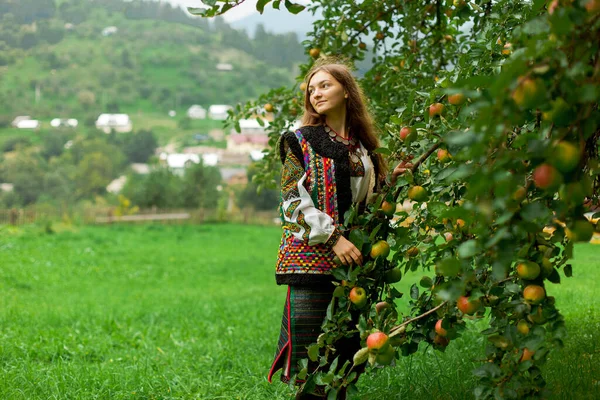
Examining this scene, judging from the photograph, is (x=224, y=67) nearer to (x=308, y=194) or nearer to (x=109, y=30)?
(x=109, y=30)

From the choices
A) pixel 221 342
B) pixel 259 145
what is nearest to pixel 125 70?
pixel 259 145

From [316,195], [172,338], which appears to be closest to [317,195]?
[316,195]

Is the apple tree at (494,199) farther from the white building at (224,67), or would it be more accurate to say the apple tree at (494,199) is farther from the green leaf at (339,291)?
the white building at (224,67)

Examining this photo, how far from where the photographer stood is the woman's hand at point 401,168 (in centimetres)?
208

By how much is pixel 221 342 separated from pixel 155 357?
2.25ft

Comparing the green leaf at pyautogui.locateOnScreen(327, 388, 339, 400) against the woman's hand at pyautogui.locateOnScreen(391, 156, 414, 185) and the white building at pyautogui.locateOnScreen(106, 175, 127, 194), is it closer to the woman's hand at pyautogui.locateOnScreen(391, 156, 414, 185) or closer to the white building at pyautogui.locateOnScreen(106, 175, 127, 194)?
the woman's hand at pyautogui.locateOnScreen(391, 156, 414, 185)

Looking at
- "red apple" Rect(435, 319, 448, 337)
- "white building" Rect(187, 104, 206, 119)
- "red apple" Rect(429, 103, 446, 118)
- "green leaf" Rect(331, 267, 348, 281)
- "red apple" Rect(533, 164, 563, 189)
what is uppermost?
"red apple" Rect(533, 164, 563, 189)

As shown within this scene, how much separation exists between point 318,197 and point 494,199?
93cm

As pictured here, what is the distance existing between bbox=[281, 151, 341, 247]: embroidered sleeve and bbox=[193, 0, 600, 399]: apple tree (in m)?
0.10

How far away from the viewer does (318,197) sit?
2268mm

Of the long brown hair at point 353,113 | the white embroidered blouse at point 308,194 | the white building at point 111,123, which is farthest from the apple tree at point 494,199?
the white building at point 111,123

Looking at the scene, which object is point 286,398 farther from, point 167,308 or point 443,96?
point 167,308

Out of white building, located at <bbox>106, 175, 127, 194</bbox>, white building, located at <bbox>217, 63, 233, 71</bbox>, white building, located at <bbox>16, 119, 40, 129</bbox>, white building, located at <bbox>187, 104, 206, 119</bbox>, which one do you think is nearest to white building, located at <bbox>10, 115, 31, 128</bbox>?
white building, located at <bbox>16, 119, 40, 129</bbox>

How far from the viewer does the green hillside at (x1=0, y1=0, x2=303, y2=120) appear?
60.2 meters
